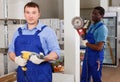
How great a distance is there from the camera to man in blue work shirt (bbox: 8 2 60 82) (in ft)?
7.65

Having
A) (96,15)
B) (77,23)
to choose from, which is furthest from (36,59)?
(96,15)

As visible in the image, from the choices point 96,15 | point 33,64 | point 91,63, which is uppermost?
point 96,15

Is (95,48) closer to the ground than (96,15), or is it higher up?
closer to the ground

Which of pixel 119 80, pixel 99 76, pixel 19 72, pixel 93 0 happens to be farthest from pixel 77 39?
pixel 93 0

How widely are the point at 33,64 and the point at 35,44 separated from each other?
214 mm

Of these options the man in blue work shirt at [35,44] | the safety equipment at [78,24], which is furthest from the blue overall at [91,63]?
the man in blue work shirt at [35,44]

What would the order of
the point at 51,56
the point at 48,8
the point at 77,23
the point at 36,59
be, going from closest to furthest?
the point at 36,59 < the point at 51,56 < the point at 77,23 < the point at 48,8

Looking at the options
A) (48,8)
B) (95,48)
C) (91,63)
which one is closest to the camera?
(95,48)

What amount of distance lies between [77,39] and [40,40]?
Result: 3.58ft

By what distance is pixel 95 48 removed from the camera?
328cm

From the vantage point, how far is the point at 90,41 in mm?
3459

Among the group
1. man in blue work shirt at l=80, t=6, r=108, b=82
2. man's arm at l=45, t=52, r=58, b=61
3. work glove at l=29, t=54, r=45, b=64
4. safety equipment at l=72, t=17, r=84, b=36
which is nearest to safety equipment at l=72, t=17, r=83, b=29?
safety equipment at l=72, t=17, r=84, b=36

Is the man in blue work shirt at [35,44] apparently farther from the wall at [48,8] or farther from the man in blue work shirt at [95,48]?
the wall at [48,8]

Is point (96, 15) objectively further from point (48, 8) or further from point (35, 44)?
point (48, 8)
